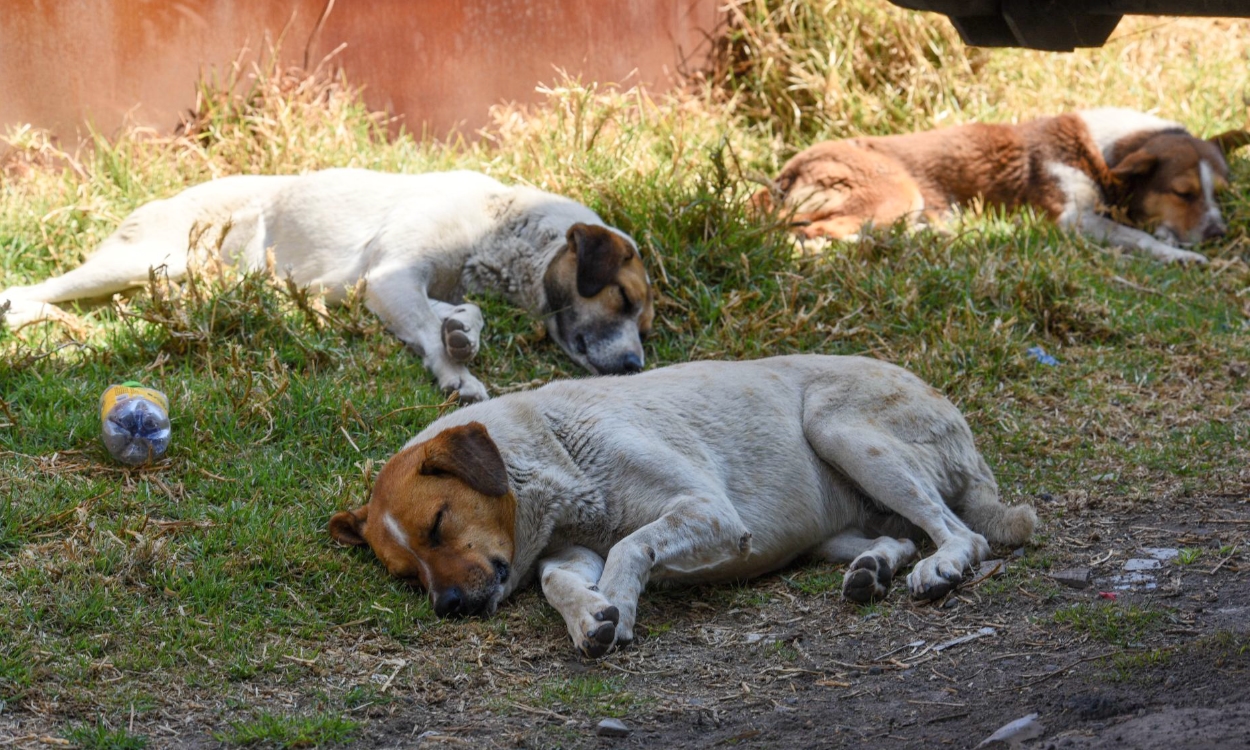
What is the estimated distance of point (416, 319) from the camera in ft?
21.7

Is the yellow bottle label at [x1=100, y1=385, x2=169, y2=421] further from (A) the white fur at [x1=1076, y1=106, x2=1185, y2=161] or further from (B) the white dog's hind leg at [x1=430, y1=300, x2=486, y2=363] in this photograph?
(A) the white fur at [x1=1076, y1=106, x2=1185, y2=161]

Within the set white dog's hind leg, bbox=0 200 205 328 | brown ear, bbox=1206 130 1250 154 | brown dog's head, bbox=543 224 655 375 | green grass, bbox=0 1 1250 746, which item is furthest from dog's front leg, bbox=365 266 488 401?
brown ear, bbox=1206 130 1250 154

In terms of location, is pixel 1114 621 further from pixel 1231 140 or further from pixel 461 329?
pixel 1231 140

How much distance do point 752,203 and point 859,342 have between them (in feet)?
4.99

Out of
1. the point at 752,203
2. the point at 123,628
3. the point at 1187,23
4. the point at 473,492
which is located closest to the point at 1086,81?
the point at 1187,23

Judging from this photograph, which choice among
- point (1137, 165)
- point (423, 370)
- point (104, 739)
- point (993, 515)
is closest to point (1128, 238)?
point (1137, 165)

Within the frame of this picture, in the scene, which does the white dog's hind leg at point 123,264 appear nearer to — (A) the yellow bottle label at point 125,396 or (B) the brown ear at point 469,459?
(A) the yellow bottle label at point 125,396

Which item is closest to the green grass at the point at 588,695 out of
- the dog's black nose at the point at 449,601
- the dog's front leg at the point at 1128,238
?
the dog's black nose at the point at 449,601

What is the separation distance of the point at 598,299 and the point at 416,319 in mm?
1003

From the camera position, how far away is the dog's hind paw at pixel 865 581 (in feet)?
14.0

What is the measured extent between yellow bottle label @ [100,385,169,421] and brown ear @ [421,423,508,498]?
164cm

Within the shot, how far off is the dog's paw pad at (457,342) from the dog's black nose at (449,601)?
2307 millimetres

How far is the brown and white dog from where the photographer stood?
9164mm

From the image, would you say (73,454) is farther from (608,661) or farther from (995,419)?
(995,419)
